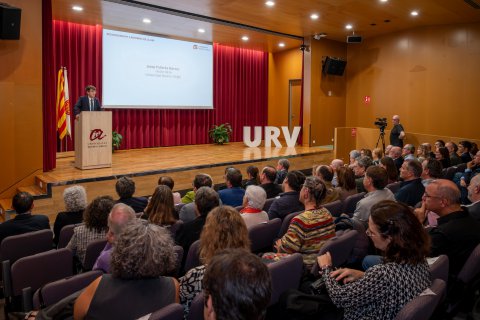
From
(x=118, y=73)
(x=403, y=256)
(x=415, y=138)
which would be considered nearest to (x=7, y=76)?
(x=118, y=73)

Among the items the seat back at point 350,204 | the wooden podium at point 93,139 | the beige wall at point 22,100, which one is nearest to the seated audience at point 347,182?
the seat back at point 350,204

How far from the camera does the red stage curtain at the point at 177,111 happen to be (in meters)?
9.64

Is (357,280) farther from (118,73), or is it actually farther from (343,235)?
(118,73)

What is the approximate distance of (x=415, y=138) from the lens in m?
10.3

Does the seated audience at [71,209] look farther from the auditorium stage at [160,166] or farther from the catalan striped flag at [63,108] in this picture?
the catalan striped flag at [63,108]

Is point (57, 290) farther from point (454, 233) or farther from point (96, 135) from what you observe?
point (96, 135)

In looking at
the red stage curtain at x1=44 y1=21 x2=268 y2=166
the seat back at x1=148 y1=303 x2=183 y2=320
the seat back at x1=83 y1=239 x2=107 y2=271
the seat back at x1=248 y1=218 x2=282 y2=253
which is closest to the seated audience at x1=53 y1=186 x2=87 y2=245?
the seat back at x1=83 y1=239 x2=107 y2=271

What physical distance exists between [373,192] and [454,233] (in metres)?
1.13

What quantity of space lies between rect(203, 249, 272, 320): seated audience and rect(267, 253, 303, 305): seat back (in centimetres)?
98

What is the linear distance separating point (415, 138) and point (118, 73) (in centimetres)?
740

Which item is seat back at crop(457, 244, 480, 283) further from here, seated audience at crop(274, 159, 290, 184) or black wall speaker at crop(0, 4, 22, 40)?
black wall speaker at crop(0, 4, 22, 40)

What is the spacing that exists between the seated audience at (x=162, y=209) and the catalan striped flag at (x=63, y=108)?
5.85m

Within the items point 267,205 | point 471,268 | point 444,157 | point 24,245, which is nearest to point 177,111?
point 444,157

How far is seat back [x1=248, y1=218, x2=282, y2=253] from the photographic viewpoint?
316 cm
